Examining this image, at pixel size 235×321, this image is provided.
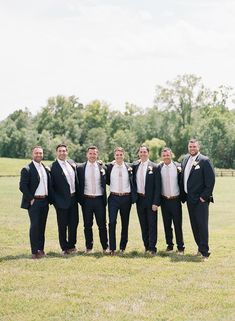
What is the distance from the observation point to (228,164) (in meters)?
76.6

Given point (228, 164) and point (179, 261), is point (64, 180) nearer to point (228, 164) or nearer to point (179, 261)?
point (179, 261)

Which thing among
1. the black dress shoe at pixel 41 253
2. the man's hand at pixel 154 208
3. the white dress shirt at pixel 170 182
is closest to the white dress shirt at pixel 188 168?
the white dress shirt at pixel 170 182

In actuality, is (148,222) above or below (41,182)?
below

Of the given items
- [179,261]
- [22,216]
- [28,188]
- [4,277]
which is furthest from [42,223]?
[22,216]

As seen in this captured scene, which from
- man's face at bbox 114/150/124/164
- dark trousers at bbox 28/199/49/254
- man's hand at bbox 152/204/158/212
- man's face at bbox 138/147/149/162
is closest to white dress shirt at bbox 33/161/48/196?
dark trousers at bbox 28/199/49/254

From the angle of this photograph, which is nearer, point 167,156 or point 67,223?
point 167,156

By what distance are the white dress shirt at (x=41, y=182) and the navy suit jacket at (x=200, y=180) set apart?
8.85 ft

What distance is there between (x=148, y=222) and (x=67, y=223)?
157 centimetres

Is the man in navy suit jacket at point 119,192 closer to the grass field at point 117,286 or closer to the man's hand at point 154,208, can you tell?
the man's hand at point 154,208

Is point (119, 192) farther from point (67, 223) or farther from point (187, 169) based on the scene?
point (187, 169)

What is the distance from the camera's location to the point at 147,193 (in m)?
10.3

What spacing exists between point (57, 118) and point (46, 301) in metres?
87.1

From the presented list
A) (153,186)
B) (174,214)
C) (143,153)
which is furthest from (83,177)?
(174,214)

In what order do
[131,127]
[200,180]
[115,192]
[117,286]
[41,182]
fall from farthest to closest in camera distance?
1. [131,127]
2. [115,192]
3. [41,182]
4. [200,180]
5. [117,286]
